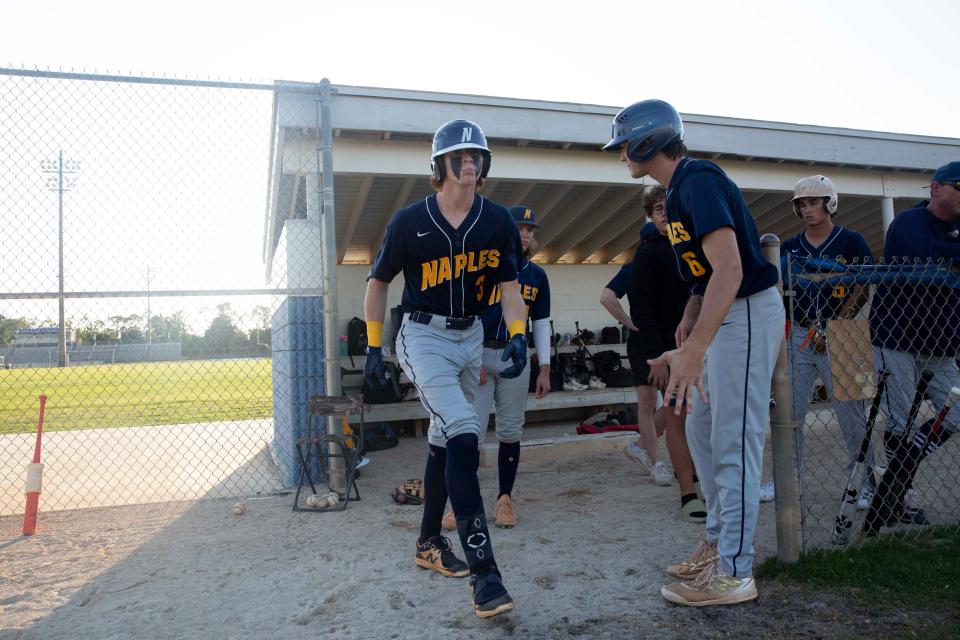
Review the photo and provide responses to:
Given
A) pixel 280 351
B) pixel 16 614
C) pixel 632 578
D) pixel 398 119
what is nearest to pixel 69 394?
pixel 280 351

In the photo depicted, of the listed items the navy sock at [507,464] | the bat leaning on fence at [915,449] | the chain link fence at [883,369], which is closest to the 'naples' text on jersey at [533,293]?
the navy sock at [507,464]

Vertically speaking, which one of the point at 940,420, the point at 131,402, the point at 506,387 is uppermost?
the point at 506,387

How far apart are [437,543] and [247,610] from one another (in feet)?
3.21

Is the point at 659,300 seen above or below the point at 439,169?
below

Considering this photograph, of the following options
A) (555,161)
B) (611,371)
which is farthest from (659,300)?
(611,371)

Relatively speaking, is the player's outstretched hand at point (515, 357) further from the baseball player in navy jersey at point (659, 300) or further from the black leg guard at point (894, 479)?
the black leg guard at point (894, 479)

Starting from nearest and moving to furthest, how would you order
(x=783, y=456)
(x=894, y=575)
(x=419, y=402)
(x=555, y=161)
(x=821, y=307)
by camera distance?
(x=894, y=575) < (x=783, y=456) < (x=821, y=307) < (x=555, y=161) < (x=419, y=402)

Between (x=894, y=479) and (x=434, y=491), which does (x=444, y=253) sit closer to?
(x=434, y=491)

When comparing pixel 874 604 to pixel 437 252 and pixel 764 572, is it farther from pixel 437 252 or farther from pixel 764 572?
pixel 437 252

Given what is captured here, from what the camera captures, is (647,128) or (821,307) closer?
(647,128)

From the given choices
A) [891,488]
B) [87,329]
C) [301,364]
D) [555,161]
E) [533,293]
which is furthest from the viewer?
[555,161]

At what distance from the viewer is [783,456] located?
337 cm

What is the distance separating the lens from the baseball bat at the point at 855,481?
374cm

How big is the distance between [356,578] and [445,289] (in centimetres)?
158
